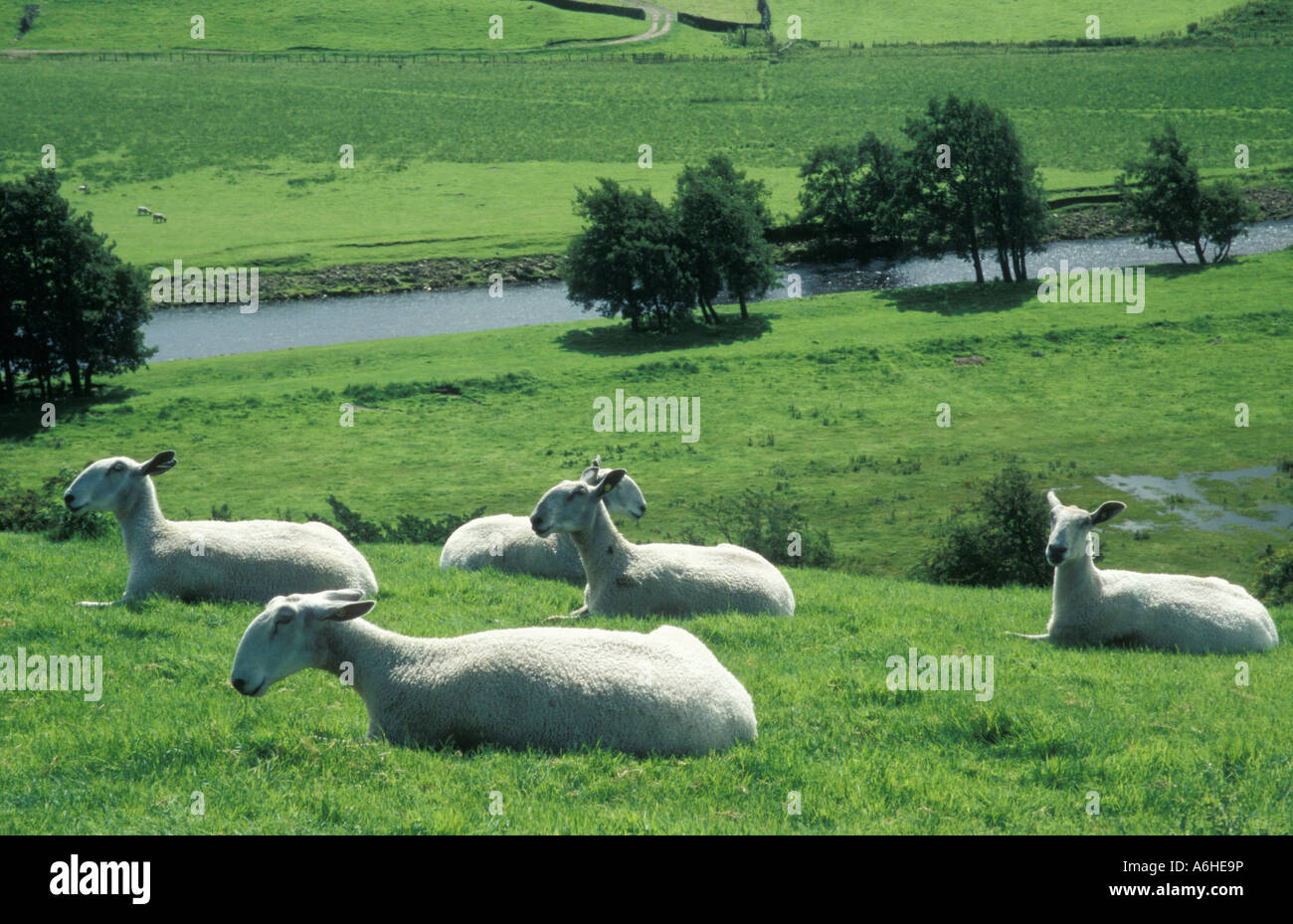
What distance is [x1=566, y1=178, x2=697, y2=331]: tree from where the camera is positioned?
62500mm

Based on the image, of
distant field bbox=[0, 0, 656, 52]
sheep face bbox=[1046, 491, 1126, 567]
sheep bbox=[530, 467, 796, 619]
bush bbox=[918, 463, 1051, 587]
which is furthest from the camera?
distant field bbox=[0, 0, 656, 52]

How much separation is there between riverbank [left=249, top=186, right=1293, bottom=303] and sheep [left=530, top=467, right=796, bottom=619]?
59.0 meters

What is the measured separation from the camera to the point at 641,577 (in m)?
14.4

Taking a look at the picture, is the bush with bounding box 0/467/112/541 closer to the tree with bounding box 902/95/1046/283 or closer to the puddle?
the puddle

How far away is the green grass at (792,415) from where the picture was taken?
3662 centimetres

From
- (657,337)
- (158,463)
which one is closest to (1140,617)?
(158,463)

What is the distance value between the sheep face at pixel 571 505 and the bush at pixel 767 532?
12372 millimetres

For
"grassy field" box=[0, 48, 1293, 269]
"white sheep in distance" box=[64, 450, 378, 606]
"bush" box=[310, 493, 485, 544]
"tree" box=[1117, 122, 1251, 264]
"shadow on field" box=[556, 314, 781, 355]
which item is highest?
"grassy field" box=[0, 48, 1293, 269]

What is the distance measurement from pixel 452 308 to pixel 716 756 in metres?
65.8

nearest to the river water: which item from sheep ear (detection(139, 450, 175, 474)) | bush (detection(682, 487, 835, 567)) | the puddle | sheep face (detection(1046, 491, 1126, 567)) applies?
bush (detection(682, 487, 835, 567))

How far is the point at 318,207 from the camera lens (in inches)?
3467

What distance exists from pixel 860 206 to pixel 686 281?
27.3m
